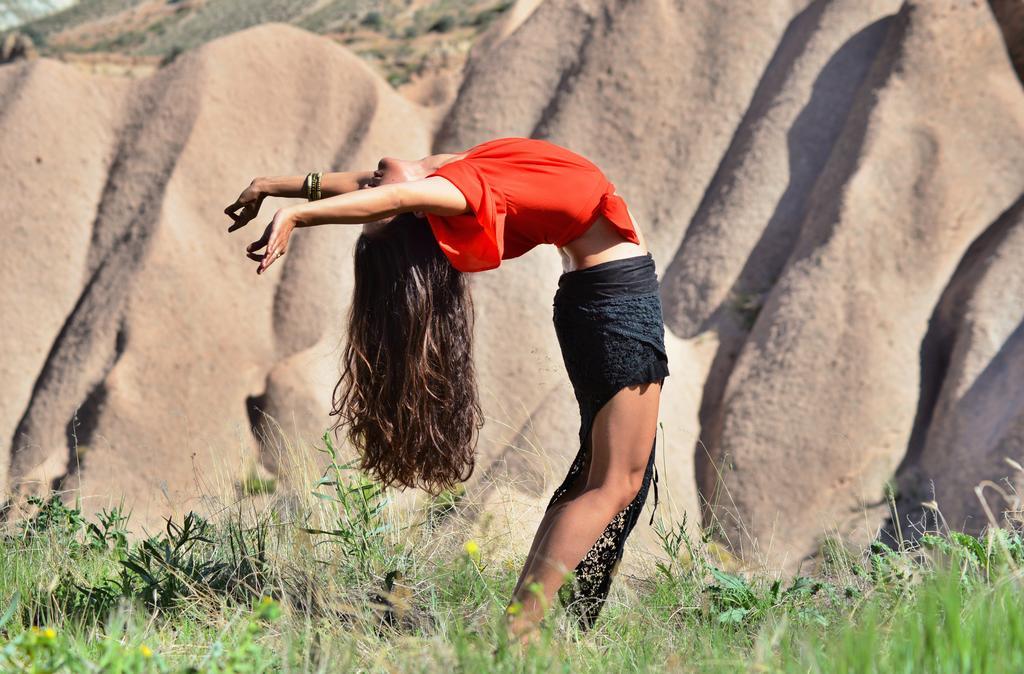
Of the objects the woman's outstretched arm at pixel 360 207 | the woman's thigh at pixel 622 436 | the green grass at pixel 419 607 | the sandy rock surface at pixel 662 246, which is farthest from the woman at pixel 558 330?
the sandy rock surface at pixel 662 246

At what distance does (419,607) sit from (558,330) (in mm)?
880

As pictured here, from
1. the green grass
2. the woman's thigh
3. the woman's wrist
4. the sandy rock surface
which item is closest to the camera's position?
the green grass

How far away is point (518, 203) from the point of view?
7.75ft

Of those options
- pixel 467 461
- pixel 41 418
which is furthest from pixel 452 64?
pixel 467 461

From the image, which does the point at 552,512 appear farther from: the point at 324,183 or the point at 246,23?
the point at 246,23

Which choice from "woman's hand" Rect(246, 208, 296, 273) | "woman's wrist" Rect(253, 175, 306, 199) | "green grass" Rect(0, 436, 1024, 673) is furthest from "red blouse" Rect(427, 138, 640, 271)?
"green grass" Rect(0, 436, 1024, 673)

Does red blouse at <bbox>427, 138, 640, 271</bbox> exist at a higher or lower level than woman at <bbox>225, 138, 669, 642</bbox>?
higher

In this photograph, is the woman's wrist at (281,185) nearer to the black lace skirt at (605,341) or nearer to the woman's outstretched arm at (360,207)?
the woman's outstretched arm at (360,207)

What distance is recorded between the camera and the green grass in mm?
1875

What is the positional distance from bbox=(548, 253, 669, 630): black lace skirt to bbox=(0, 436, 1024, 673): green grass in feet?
0.57

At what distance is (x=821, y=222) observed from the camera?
31.4 feet

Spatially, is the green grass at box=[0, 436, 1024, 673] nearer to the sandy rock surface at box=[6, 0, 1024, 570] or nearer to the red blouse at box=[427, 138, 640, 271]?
the red blouse at box=[427, 138, 640, 271]

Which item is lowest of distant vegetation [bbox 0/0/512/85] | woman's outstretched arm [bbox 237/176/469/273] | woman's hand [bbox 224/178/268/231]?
distant vegetation [bbox 0/0/512/85]

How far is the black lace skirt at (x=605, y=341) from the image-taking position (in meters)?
2.55
